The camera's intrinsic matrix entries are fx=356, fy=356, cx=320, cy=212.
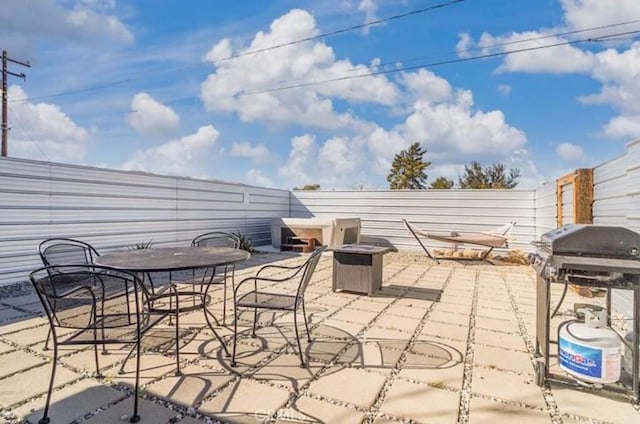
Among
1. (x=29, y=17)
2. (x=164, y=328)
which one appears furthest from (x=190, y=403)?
(x=29, y=17)

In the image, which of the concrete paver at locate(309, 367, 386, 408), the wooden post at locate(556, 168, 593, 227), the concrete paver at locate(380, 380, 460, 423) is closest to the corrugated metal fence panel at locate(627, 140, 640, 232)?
the wooden post at locate(556, 168, 593, 227)

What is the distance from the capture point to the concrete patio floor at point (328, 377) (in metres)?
1.75

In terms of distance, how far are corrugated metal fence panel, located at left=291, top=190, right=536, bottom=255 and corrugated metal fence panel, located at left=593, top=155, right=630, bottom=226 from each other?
395 cm

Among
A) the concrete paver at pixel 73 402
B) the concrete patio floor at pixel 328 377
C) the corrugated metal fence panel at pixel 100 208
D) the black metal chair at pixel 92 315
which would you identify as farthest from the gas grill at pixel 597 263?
the corrugated metal fence panel at pixel 100 208

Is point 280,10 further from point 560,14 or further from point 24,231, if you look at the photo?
point 24,231

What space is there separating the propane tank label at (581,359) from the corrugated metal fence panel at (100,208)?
19.0ft

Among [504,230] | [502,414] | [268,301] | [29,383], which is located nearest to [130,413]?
[29,383]

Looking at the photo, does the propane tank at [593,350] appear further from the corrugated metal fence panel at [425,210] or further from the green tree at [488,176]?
the green tree at [488,176]

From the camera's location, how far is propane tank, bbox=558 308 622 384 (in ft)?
6.26

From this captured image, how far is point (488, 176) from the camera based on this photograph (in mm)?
23547

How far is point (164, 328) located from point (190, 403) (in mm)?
1321

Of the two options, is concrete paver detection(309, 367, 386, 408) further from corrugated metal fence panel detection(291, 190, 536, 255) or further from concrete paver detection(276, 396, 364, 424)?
corrugated metal fence panel detection(291, 190, 536, 255)

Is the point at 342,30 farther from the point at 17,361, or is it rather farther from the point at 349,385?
the point at 17,361

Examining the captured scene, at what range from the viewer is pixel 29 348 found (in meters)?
2.48
